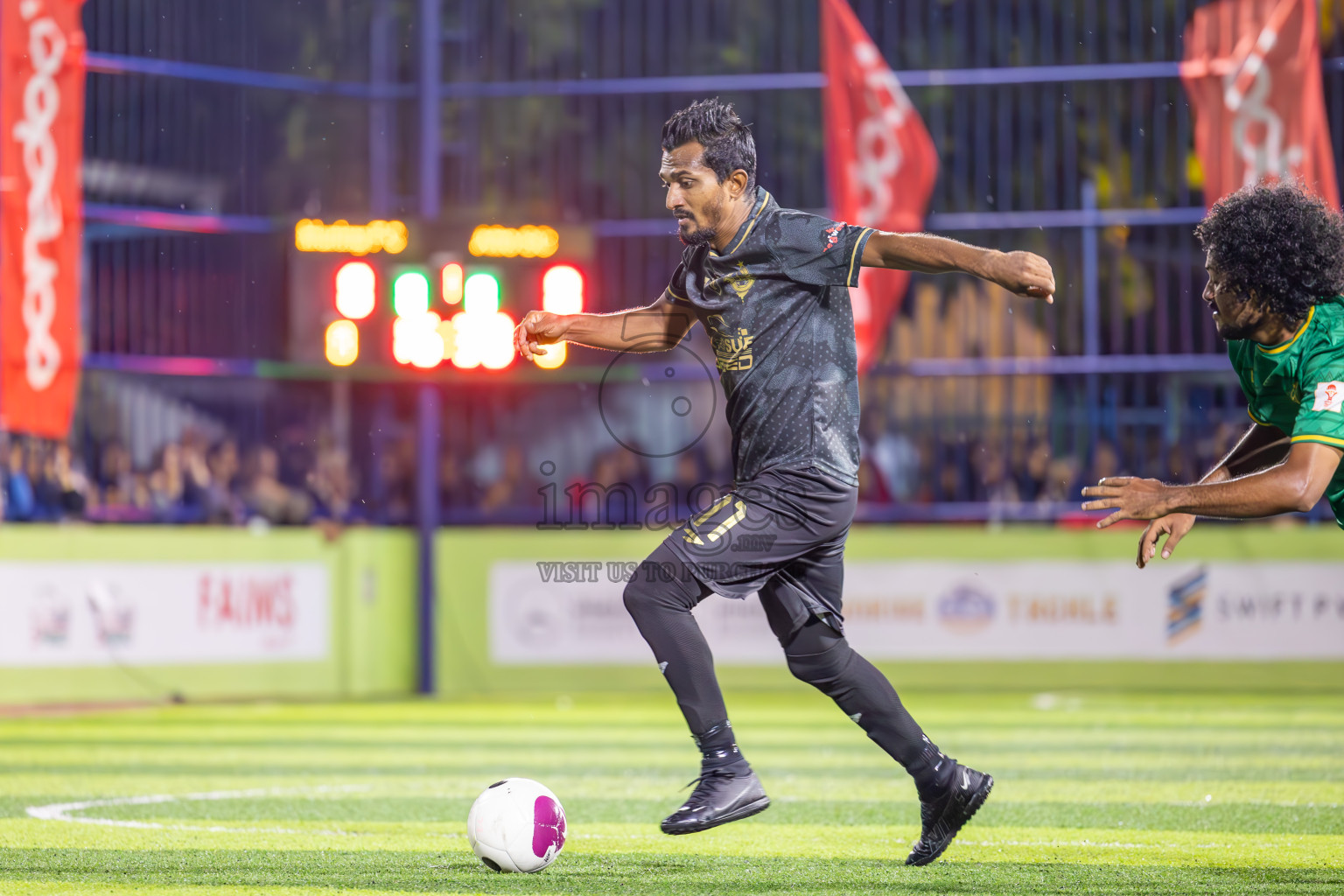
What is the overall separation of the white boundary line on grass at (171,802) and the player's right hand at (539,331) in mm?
1985

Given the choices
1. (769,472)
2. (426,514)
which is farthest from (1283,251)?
(426,514)

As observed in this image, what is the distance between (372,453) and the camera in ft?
51.5

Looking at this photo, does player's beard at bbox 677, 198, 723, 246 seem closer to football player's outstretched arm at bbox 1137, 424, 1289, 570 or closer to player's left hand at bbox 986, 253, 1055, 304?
player's left hand at bbox 986, 253, 1055, 304

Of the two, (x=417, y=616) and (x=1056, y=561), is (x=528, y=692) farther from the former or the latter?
(x=1056, y=561)

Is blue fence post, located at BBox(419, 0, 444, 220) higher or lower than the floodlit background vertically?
higher

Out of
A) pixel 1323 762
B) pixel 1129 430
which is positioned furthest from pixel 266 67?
pixel 1323 762

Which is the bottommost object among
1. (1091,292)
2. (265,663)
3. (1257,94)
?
(265,663)

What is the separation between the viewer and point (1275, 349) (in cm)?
477

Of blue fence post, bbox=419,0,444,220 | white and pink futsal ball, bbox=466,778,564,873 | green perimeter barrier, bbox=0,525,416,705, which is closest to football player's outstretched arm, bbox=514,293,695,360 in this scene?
white and pink futsal ball, bbox=466,778,564,873

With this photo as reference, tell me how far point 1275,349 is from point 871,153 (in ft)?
32.7

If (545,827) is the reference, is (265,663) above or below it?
below

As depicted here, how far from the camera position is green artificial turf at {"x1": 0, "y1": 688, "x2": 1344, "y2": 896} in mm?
5246

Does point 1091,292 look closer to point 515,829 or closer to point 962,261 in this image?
point 962,261

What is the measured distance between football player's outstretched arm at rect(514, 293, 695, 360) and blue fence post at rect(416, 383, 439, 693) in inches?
350
